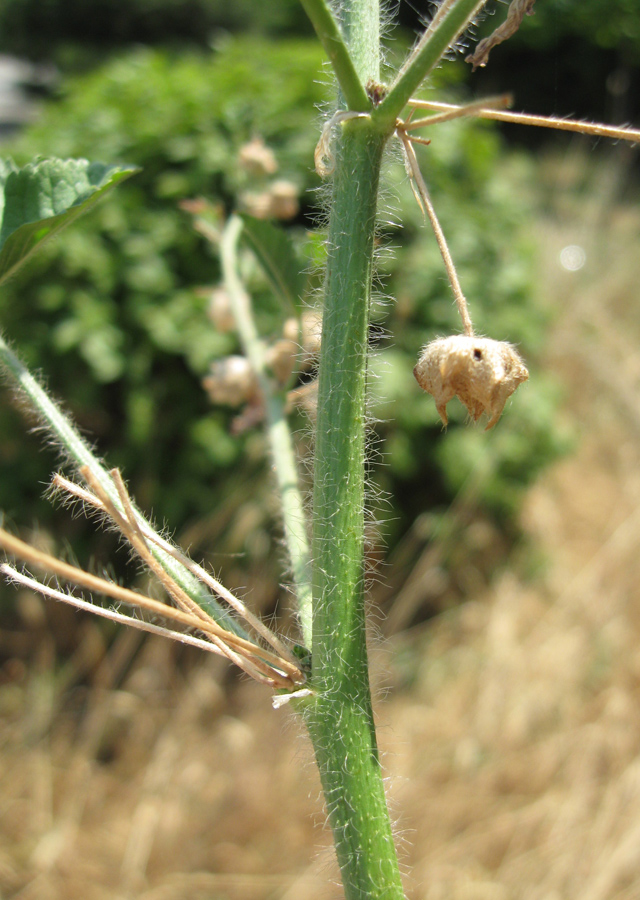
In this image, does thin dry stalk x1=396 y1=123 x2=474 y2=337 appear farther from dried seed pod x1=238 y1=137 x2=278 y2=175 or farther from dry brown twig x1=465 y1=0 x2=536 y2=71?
dried seed pod x1=238 y1=137 x2=278 y2=175

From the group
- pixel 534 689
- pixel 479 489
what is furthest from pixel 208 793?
pixel 479 489

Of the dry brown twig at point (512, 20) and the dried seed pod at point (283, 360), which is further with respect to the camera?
the dried seed pod at point (283, 360)

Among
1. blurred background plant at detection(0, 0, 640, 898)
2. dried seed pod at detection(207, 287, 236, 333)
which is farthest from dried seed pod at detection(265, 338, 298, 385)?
blurred background plant at detection(0, 0, 640, 898)

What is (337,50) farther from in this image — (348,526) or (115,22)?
(115,22)

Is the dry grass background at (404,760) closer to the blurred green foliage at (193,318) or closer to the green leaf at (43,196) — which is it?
the blurred green foliage at (193,318)

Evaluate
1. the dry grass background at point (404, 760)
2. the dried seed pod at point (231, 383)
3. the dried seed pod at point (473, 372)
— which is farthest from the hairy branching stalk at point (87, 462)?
the dry grass background at point (404, 760)

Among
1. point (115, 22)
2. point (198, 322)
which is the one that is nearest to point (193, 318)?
point (198, 322)
